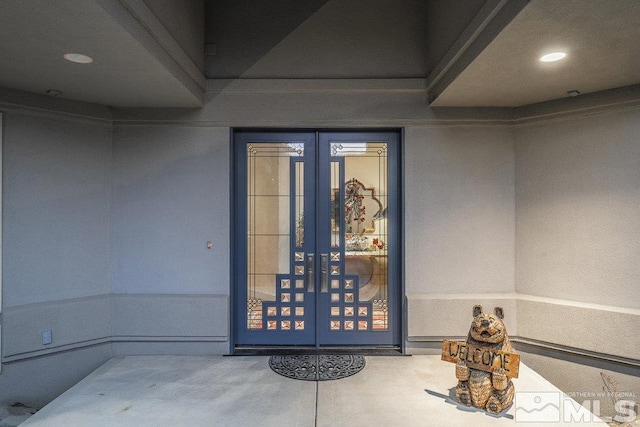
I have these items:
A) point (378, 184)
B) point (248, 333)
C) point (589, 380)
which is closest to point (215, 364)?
point (248, 333)

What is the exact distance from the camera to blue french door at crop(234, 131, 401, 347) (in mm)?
3459

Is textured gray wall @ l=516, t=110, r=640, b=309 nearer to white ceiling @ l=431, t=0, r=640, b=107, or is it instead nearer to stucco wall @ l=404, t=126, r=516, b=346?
stucco wall @ l=404, t=126, r=516, b=346

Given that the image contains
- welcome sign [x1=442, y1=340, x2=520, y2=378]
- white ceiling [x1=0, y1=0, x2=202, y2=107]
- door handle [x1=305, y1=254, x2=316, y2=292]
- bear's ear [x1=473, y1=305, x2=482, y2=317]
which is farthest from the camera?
door handle [x1=305, y1=254, x2=316, y2=292]

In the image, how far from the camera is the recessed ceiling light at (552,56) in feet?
7.55

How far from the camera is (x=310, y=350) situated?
134 inches

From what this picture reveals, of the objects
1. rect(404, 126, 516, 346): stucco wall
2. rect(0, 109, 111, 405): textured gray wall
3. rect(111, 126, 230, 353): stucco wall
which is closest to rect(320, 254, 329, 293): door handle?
rect(404, 126, 516, 346): stucco wall

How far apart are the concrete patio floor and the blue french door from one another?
17.4 inches

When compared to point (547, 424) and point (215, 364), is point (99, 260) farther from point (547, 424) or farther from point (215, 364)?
point (547, 424)

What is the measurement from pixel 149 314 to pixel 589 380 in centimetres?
395

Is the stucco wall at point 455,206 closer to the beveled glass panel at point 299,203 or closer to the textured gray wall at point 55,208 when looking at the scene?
the beveled glass panel at point 299,203

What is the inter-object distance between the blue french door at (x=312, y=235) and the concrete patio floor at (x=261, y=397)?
1.45 ft

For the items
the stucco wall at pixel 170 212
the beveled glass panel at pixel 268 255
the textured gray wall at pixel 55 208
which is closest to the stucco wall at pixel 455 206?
the beveled glass panel at pixel 268 255

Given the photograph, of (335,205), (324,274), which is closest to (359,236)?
(335,205)

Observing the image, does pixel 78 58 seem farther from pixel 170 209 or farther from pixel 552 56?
pixel 552 56
